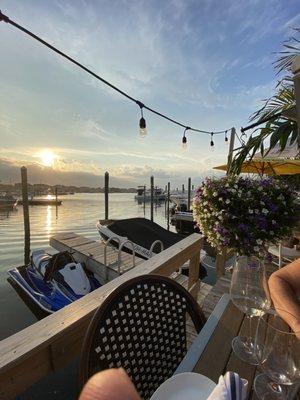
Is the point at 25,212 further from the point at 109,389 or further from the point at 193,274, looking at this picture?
the point at 109,389

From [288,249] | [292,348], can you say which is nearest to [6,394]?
[292,348]

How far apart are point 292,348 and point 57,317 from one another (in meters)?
1.13

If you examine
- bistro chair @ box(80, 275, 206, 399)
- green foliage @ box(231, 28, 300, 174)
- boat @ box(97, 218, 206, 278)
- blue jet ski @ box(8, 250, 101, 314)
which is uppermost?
green foliage @ box(231, 28, 300, 174)

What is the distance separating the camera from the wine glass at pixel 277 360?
0.91 meters

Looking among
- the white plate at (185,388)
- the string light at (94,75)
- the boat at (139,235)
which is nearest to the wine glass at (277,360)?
the white plate at (185,388)

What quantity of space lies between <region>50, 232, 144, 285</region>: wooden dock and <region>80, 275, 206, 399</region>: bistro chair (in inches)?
171

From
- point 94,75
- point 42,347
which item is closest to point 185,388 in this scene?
point 42,347

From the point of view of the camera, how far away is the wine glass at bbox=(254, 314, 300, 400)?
91cm

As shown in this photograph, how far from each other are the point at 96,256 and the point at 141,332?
562 centimetres

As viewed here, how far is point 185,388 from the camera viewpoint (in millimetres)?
877

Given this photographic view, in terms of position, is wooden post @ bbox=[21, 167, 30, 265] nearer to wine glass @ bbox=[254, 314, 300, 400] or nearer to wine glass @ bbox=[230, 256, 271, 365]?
wine glass @ bbox=[230, 256, 271, 365]

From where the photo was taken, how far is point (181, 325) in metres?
1.59

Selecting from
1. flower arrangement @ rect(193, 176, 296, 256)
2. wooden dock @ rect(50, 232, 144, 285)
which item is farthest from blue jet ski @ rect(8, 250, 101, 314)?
flower arrangement @ rect(193, 176, 296, 256)

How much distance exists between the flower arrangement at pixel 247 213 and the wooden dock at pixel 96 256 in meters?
4.48
